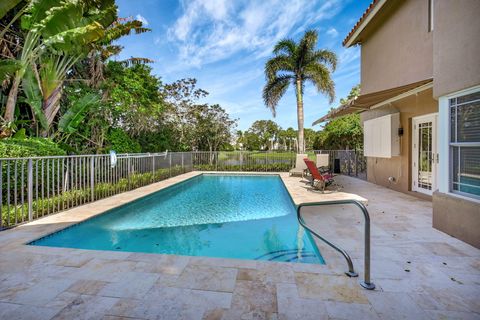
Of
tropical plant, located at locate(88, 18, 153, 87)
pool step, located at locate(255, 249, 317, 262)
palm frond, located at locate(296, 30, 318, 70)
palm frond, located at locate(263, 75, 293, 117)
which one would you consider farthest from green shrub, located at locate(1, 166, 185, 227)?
palm frond, located at locate(296, 30, 318, 70)

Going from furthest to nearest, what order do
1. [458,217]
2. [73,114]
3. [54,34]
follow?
[73,114]
[54,34]
[458,217]

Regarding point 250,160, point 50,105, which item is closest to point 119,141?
point 50,105

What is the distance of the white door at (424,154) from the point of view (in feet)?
24.1

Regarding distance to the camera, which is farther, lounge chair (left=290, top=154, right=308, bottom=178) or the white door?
lounge chair (left=290, top=154, right=308, bottom=178)

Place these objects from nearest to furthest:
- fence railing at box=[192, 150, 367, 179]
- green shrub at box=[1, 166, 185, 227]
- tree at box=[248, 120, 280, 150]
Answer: green shrub at box=[1, 166, 185, 227] < fence railing at box=[192, 150, 367, 179] < tree at box=[248, 120, 280, 150]

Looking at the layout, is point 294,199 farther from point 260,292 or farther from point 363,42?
point 363,42

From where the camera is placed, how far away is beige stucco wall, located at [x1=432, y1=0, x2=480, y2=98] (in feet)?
12.5

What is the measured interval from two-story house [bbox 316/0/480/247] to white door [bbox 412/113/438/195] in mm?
31

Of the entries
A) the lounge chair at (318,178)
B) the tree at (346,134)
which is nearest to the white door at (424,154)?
the lounge chair at (318,178)

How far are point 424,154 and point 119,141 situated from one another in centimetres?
1369

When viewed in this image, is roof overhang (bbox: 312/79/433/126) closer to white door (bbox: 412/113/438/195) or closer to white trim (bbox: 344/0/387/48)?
white door (bbox: 412/113/438/195)

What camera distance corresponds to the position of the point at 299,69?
53.3 feet

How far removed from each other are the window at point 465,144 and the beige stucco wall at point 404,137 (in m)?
3.50

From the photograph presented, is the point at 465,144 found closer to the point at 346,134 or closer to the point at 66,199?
the point at 66,199
